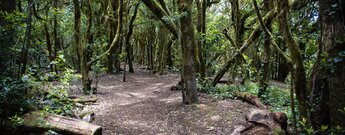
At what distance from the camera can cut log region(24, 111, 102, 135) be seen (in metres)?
4.60

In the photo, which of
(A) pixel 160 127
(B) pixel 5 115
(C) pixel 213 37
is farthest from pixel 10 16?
(C) pixel 213 37

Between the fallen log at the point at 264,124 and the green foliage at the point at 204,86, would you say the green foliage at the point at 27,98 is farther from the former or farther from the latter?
the green foliage at the point at 204,86

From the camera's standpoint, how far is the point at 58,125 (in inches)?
186

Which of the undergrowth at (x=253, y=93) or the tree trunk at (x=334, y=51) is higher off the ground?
the tree trunk at (x=334, y=51)

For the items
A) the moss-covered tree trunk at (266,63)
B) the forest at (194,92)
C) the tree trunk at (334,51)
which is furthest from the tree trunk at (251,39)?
the tree trunk at (334,51)

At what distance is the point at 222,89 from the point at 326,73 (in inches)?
254

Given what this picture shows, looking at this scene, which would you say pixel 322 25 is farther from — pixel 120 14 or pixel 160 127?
pixel 120 14

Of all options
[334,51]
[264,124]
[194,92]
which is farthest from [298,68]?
[194,92]

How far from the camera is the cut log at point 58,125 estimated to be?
4.60m

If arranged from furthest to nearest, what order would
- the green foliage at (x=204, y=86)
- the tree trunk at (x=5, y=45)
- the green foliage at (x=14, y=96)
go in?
the green foliage at (x=204, y=86), the tree trunk at (x=5, y=45), the green foliage at (x=14, y=96)

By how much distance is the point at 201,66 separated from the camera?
11.5 metres

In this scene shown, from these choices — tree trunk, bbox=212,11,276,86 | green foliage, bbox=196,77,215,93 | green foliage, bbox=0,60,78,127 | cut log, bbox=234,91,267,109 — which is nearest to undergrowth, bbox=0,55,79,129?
green foliage, bbox=0,60,78,127

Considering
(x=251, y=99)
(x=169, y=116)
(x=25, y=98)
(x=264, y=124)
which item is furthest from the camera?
(x=251, y=99)

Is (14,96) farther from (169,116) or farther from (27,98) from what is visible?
(169,116)
